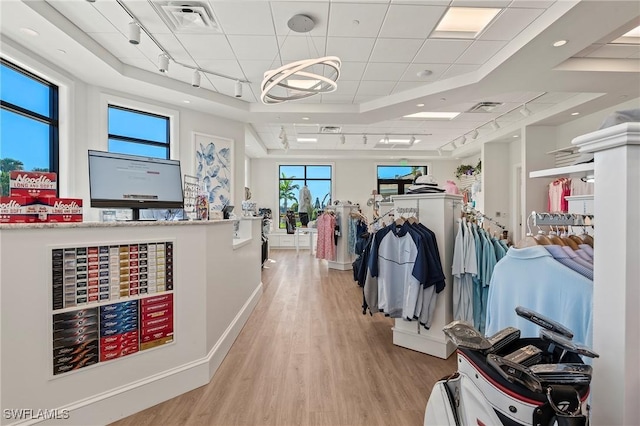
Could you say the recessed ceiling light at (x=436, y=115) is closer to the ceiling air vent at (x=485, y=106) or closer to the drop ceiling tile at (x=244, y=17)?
the ceiling air vent at (x=485, y=106)

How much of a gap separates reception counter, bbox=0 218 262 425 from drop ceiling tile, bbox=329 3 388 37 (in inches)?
93.0

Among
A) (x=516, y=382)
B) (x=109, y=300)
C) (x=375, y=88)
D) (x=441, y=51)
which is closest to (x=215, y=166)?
(x=375, y=88)

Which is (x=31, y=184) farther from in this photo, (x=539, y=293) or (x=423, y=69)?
(x=423, y=69)

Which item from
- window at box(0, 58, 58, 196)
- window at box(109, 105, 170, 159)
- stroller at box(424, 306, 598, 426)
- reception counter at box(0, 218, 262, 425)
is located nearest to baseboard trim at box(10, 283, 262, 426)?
reception counter at box(0, 218, 262, 425)

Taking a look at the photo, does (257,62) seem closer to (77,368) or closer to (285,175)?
(77,368)

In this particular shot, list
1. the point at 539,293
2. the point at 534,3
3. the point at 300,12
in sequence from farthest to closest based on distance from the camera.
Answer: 1. the point at 300,12
2. the point at 534,3
3. the point at 539,293

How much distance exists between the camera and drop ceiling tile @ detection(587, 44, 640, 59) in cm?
352

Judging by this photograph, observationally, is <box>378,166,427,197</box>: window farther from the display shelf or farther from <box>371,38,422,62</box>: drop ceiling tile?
the display shelf

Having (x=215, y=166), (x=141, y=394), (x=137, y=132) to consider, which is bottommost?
(x=141, y=394)

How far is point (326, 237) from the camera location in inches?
277

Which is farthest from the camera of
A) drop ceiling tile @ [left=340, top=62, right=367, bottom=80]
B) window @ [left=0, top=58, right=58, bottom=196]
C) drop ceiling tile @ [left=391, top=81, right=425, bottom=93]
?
drop ceiling tile @ [left=391, top=81, right=425, bottom=93]

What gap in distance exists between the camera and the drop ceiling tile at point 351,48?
3.34m

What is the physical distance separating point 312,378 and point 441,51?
12.7 ft

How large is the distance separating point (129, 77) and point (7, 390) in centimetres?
391
